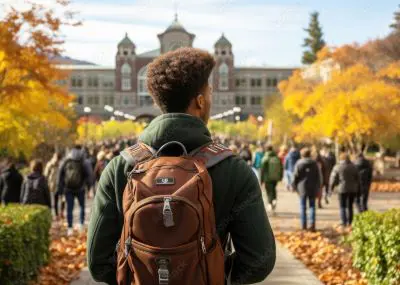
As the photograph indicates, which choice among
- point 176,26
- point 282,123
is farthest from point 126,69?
point 282,123

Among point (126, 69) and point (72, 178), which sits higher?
point (126, 69)

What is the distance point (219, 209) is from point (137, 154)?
1.28 feet

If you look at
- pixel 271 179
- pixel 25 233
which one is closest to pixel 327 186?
pixel 271 179

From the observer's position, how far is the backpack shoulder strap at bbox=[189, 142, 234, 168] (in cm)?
289

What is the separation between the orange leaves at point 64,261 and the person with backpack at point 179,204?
552cm

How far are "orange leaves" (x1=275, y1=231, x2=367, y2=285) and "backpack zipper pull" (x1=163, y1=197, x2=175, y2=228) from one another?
5.71 metres

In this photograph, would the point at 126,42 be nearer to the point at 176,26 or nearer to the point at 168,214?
the point at 176,26

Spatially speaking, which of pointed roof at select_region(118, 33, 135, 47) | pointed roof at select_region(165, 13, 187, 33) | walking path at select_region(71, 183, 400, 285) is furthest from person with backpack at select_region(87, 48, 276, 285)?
pointed roof at select_region(118, 33, 135, 47)

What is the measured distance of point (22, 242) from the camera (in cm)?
743

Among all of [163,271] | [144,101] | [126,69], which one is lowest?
[163,271]

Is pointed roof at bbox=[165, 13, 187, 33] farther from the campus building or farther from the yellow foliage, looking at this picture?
the yellow foliage

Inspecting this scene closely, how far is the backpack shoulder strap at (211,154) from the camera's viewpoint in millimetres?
2887

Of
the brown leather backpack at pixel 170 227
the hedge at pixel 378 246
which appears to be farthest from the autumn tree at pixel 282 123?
the brown leather backpack at pixel 170 227

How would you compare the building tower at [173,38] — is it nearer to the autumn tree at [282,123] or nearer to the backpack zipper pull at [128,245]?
the autumn tree at [282,123]
